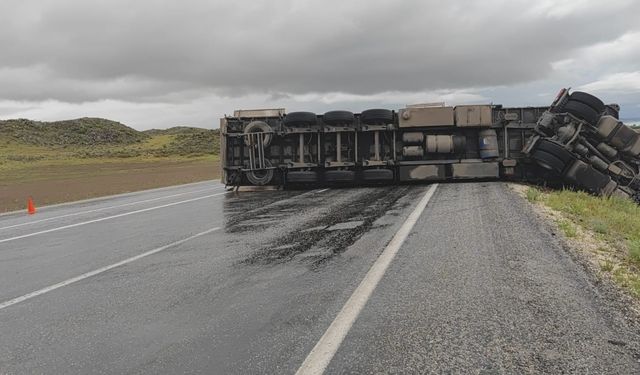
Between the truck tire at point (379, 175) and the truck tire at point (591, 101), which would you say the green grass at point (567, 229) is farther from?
the truck tire at point (379, 175)

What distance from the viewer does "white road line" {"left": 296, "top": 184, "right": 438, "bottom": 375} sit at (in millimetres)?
3406

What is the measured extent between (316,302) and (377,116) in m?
12.4

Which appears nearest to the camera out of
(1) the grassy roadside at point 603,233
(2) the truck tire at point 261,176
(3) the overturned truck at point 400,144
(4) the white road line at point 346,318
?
(4) the white road line at point 346,318

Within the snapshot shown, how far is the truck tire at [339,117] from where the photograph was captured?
16.6 m

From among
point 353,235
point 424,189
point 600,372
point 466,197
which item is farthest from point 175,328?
point 424,189

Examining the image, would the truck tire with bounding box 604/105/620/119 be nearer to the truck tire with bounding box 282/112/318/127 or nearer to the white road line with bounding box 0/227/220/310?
the truck tire with bounding box 282/112/318/127

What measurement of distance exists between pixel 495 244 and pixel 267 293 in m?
3.23

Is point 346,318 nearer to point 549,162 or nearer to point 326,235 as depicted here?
point 326,235

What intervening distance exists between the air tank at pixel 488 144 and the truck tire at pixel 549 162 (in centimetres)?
144

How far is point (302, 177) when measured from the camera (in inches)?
655

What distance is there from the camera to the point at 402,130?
16.5 m

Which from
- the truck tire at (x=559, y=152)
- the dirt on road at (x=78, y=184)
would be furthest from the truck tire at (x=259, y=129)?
the dirt on road at (x=78, y=184)

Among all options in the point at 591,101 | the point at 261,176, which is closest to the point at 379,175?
the point at 261,176

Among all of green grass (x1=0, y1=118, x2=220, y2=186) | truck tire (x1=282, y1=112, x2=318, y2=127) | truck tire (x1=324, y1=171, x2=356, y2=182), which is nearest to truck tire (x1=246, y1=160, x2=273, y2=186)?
truck tire (x1=282, y1=112, x2=318, y2=127)
